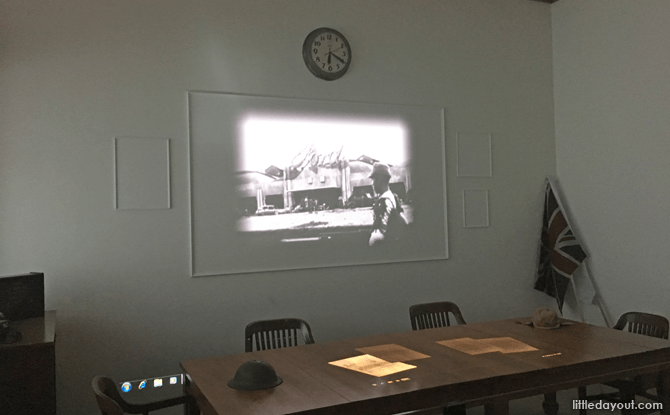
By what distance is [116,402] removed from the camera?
7.28ft

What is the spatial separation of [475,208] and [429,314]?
1.48m

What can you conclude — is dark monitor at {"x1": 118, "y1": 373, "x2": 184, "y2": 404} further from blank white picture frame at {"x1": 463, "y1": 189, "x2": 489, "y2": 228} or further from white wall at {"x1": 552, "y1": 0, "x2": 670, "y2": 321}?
white wall at {"x1": 552, "y1": 0, "x2": 670, "y2": 321}

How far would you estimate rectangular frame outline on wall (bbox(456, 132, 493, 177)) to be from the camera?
500 centimetres

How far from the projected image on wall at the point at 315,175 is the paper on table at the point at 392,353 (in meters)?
1.49

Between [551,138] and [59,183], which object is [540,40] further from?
[59,183]

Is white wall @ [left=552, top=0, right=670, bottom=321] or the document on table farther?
white wall @ [left=552, top=0, right=670, bottom=321]

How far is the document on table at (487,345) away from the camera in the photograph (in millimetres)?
2947

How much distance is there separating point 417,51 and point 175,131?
7.50 ft

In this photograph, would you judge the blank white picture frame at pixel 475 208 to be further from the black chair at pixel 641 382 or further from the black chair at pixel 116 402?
the black chair at pixel 116 402

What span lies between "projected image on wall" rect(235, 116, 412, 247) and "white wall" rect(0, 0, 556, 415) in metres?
0.28

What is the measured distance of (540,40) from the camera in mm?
5395

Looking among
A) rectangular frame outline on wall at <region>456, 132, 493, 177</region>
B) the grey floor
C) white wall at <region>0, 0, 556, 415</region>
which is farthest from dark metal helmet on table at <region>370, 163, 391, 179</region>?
the grey floor

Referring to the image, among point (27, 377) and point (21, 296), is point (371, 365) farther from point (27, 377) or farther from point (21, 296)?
point (21, 296)

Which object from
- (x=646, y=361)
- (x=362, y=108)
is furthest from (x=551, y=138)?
(x=646, y=361)
